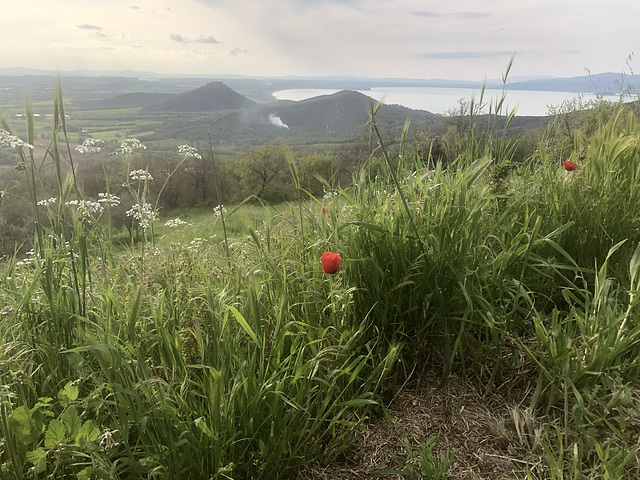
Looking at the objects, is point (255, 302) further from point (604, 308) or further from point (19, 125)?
point (604, 308)

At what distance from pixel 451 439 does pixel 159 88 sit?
9096 millimetres

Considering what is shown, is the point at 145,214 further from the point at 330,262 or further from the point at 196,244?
the point at 330,262

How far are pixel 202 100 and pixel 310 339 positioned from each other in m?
11.0

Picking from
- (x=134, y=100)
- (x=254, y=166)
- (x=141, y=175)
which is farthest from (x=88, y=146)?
(x=134, y=100)

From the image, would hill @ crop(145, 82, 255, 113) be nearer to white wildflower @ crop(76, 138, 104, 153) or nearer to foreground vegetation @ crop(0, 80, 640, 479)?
white wildflower @ crop(76, 138, 104, 153)

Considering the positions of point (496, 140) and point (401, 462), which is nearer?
point (401, 462)

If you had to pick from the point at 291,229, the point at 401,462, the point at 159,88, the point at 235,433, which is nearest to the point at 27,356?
the point at 235,433

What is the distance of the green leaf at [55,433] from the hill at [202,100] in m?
10.1

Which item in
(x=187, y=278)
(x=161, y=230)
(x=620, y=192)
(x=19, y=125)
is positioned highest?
(x=19, y=125)

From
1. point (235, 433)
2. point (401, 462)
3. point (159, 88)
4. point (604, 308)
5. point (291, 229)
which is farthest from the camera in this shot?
point (159, 88)

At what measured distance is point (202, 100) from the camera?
35.3ft

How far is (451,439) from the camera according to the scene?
3.71 ft

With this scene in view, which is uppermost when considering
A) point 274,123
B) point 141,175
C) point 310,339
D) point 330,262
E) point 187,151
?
point 274,123

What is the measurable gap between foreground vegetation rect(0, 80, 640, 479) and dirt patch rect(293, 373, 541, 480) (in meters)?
0.02
